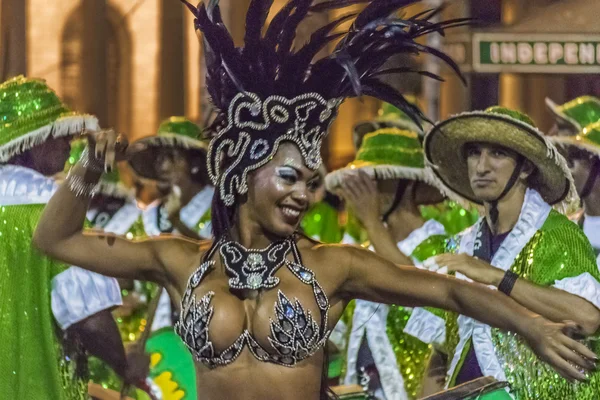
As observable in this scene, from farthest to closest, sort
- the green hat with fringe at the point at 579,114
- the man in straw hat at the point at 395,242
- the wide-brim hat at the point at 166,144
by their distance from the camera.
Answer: the wide-brim hat at the point at 166,144, the green hat with fringe at the point at 579,114, the man in straw hat at the point at 395,242

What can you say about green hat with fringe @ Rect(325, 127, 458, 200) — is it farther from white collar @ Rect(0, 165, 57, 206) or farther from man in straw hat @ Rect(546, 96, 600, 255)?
white collar @ Rect(0, 165, 57, 206)

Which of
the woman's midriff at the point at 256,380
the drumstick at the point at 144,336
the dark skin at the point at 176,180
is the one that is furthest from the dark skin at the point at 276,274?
the dark skin at the point at 176,180

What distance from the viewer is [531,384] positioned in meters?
5.48

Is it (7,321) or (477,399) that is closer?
(477,399)

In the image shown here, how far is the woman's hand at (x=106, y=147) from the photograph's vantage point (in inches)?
174

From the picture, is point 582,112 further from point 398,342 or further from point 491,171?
point 491,171

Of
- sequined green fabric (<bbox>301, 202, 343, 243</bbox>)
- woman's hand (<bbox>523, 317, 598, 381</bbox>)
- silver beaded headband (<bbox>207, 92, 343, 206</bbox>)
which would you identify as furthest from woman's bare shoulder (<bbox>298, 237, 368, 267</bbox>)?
sequined green fabric (<bbox>301, 202, 343, 243</bbox>)

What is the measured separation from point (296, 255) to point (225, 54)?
2.23ft

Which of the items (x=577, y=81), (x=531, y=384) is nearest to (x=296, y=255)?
(x=531, y=384)

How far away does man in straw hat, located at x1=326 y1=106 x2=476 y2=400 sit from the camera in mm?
7500

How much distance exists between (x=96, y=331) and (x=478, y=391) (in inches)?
69.4

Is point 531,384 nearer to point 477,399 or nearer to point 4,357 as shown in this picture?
point 477,399

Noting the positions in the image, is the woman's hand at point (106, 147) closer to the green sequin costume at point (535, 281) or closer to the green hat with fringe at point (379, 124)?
the green sequin costume at point (535, 281)

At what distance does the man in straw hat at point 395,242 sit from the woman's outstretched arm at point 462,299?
2.62 meters
